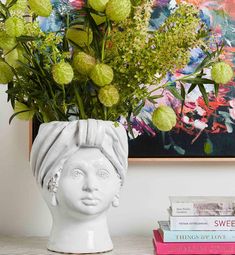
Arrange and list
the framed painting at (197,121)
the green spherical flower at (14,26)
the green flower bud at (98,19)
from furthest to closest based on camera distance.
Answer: the framed painting at (197,121), the green flower bud at (98,19), the green spherical flower at (14,26)

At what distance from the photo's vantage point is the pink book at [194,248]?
1.39 m

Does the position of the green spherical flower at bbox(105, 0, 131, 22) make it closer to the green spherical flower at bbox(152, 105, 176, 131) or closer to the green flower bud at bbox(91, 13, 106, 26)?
the green flower bud at bbox(91, 13, 106, 26)

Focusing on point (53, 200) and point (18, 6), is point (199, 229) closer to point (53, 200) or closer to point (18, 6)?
point (53, 200)

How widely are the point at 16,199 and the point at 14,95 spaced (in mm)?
351

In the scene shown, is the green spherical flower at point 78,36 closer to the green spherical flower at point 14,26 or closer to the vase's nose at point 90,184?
the green spherical flower at point 14,26

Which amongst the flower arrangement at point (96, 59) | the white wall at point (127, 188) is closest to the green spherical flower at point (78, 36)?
the flower arrangement at point (96, 59)

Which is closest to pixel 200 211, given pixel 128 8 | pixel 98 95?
pixel 98 95

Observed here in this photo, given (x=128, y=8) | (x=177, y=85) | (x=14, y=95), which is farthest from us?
(x=177, y=85)

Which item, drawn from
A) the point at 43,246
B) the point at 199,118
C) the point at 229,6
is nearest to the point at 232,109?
the point at 199,118

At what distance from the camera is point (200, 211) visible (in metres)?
1.42

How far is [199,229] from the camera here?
55.3 inches

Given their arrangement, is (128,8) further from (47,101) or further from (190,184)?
(190,184)

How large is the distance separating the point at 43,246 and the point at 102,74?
0.43 m

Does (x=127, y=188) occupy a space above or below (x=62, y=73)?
→ below
